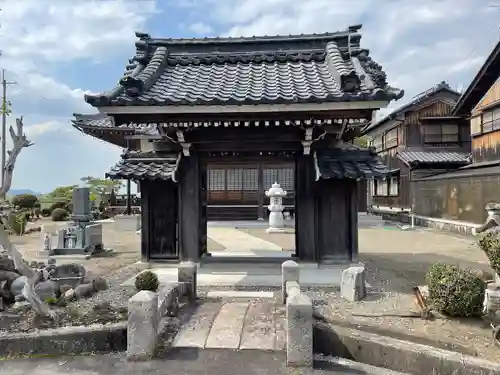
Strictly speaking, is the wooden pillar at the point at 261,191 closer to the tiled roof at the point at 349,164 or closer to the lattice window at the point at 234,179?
the lattice window at the point at 234,179

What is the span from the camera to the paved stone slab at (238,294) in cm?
A: 748

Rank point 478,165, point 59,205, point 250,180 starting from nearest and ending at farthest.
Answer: point 478,165 < point 250,180 < point 59,205

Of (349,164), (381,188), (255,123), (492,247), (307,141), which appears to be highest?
(255,123)

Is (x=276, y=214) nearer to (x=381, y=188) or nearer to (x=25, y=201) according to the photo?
(x=381, y=188)

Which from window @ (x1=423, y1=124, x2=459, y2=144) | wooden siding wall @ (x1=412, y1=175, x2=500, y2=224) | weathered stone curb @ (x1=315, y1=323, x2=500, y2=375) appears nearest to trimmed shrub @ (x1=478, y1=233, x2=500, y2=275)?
weathered stone curb @ (x1=315, y1=323, x2=500, y2=375)

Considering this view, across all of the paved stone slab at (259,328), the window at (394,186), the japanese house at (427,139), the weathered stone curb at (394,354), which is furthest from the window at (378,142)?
the weathered stone curb at (394,354)

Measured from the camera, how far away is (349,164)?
348 inches

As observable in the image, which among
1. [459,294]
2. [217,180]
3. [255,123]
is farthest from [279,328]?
[217,180]

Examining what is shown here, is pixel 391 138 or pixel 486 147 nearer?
pixel 486 147

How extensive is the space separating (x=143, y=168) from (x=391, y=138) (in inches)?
920

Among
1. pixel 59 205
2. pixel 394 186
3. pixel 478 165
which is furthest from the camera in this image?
pixel 59 205

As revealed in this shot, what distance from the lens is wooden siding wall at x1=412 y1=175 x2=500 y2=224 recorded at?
17531mm

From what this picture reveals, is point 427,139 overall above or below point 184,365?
above

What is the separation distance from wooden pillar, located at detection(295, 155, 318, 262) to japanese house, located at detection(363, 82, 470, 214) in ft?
57.2
